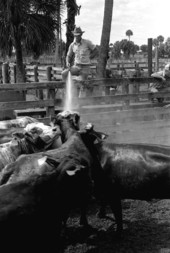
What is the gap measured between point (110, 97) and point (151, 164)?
12.8ft

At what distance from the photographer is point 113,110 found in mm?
9391

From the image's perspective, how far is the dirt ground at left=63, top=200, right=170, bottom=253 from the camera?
192 inches

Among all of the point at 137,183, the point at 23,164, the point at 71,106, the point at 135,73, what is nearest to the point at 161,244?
the point at 137,183

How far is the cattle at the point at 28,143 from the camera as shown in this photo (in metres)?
5.40

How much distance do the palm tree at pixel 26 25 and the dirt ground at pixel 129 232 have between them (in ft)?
34.7

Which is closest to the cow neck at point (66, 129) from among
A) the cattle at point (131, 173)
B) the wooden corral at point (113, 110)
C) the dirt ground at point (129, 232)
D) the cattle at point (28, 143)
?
the cattle at point (28, 143)

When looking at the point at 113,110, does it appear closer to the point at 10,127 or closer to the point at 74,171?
the point at 10,127

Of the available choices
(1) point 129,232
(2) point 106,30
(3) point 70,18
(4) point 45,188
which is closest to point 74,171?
(4) point 45,188

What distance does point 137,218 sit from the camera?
5.73 metres

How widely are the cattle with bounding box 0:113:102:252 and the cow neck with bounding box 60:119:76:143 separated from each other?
0.75 metres

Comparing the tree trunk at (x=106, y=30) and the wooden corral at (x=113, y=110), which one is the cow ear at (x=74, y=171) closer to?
the wooden corral at (x=113, y=110)

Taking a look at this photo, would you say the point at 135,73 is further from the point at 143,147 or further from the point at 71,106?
the point at 143,147

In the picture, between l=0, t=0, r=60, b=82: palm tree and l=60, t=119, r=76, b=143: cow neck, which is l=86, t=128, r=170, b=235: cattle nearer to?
l=60, t=119, r=76, b=143: cow neck

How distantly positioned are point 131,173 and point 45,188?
162 cm
